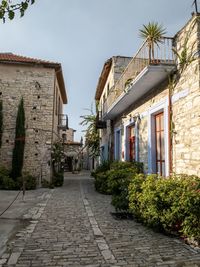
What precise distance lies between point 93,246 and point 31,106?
10972mm

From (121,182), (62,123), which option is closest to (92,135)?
(62,123)

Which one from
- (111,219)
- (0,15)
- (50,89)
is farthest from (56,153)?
(0,15)

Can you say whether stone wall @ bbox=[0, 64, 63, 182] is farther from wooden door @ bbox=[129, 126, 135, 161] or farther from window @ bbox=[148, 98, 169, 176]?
window @ bbox=[148, 98, 169, 176]

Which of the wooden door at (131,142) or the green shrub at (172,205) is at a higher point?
the wooden door at (131,142)

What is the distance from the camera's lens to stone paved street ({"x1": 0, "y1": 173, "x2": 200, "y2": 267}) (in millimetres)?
3568

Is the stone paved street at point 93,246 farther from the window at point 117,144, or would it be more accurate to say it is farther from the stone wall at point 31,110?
the stone wall at point 31,110

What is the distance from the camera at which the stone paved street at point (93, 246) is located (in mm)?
3568

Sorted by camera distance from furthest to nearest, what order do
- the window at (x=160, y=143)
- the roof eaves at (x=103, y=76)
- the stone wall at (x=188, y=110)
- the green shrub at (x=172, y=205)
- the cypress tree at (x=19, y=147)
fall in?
the roof eaves at (x=103, y=76) < the cypress tree at (x=19, y=147) < the window at (x=160, y=143) < the stone wall at (x=188, y=110) < the green shrub at (x=172, y=205)

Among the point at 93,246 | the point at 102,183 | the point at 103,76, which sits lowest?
the point at 93,246

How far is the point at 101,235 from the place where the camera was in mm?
4797

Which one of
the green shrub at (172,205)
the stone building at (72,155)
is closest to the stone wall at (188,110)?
the green shrub at (172,205)

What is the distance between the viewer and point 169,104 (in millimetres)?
6848

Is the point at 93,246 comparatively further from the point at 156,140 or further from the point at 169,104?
the point at 156,140

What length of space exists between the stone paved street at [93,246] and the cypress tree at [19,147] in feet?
24.4
